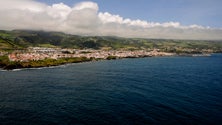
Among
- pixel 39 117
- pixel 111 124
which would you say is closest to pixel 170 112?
pixel 111 124

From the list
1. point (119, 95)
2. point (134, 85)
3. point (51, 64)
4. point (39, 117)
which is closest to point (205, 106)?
point (119, 95)

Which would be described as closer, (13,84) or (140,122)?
(140,122)

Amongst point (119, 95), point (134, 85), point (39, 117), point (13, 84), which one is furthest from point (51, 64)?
point (39, 117)

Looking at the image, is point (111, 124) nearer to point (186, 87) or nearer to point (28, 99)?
point (28, 99)

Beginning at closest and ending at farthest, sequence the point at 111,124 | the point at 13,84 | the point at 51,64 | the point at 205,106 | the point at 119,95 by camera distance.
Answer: the point at 111,124 → the point at 205,106 → the point at 119,95 → the point at 13,84 → the point at 51,64

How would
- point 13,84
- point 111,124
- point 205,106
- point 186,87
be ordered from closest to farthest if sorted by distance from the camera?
point 111,124 < point 205,106 < point 186,87 < point 13,84

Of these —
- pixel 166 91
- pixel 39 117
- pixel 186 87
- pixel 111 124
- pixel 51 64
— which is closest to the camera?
pixel 111 124

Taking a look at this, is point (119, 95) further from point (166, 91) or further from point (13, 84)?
point (13, 84)

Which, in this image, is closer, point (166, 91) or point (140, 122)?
point (140, 122)

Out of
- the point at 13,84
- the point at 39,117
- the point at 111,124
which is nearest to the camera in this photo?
the point at 111,124
